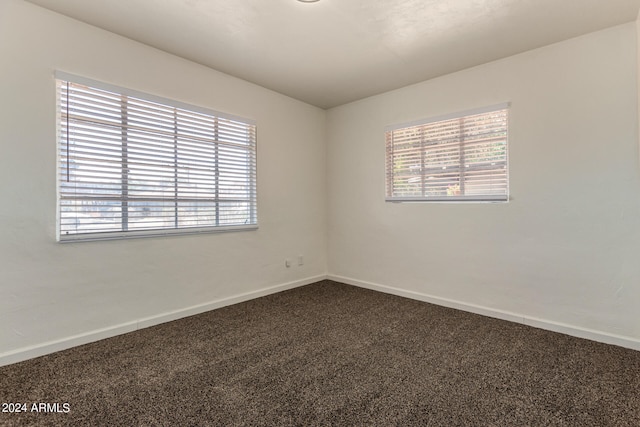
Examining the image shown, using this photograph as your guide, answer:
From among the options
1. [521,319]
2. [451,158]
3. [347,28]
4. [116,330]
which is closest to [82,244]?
[116,330]

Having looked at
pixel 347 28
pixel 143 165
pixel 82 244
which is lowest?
pixel 82 244

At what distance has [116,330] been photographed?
2.56 meters

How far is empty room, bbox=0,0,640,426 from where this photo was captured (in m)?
1.85

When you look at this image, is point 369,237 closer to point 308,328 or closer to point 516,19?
point 308,328

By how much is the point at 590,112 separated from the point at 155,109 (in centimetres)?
377

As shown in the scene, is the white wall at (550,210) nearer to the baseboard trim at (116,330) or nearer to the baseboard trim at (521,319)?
the baseboard trim at (521,319)

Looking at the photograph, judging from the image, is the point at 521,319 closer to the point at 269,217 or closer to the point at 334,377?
the point at 334,377

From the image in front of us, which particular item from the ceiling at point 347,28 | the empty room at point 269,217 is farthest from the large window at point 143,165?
the ceiling at point 347,28

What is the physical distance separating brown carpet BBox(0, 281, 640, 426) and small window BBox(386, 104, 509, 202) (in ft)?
4.43

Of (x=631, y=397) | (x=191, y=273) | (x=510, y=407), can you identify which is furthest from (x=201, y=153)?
(x=631, y=397)

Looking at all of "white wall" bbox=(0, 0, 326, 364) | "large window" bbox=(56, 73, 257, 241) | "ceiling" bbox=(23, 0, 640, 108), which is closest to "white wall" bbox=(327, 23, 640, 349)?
"ceiling" bbox=(23, 0, 640, 108)

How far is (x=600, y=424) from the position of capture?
1522 millimetres

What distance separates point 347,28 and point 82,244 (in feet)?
8.97

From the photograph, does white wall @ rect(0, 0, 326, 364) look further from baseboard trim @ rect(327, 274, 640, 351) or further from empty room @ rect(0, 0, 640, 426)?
baseboard trim @ rect(327, 274, 640, 351)
